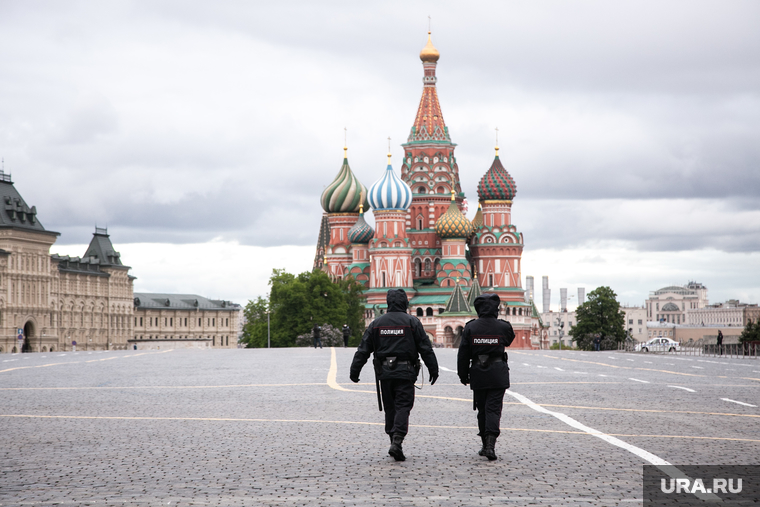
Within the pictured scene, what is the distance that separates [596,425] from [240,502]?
6.89m

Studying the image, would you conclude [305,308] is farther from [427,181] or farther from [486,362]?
[486,362]

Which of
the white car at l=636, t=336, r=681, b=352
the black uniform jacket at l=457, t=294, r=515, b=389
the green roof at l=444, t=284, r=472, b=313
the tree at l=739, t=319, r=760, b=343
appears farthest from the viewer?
the green roof at l=444, t=284, r=472, b=313

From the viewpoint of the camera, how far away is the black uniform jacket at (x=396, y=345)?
11.4 meters

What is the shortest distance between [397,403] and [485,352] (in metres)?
1.07

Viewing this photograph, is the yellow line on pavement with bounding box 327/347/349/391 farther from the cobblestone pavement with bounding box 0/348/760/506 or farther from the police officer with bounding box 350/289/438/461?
the police officer with bounding box 350/289/438/461

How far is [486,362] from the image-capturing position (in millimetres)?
11562

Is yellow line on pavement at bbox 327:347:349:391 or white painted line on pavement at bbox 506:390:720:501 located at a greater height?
yellow line on pavement at bbox 327:347:349:391

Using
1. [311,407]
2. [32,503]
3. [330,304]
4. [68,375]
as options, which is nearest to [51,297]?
[330,304]

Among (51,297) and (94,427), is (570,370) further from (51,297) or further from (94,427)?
(51,297)

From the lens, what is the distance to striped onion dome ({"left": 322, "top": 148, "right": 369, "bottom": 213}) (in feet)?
428

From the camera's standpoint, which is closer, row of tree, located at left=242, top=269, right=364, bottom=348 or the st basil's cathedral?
row of tree, located at left=242, top=269, right=364, bottom=348

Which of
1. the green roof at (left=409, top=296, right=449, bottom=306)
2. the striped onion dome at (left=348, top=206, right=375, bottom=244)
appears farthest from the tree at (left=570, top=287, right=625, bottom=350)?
the striped onion dome at (left=348, top=206, right=375, bottom=244)

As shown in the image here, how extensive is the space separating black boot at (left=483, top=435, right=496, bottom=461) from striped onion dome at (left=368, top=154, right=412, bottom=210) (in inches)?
4142

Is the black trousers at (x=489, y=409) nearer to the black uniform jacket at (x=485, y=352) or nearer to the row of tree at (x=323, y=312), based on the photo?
the black uniform jacket at (x=485, y=352)
